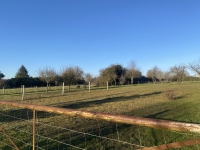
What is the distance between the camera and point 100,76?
4897 cm

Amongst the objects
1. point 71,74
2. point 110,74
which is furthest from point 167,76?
point 71,74

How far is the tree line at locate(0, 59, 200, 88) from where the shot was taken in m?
32.5

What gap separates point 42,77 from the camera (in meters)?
29.8

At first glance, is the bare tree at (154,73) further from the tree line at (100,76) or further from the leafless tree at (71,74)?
the leafless tree at (71,74)

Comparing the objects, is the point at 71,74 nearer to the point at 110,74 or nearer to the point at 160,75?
the point at 110,74

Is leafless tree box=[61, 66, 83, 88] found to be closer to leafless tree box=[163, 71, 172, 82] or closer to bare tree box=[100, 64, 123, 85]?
bare tree box=[100, 64, 123, 85]

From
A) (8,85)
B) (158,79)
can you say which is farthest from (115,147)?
(158,79)

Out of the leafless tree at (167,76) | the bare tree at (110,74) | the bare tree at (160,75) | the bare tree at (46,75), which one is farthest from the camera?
the bare tree at (160,75)

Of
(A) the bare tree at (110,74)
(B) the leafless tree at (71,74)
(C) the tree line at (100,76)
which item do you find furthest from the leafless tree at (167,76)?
(B) the leafless tree at (71,74)

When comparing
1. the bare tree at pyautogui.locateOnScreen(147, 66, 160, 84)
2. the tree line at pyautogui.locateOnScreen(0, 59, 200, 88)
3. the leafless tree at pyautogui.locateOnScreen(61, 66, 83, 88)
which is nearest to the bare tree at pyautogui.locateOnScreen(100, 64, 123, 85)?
the tree line at pyautogui.locateOnScreen(0, 59, 200, 88)

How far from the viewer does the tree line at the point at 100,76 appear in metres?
32.5

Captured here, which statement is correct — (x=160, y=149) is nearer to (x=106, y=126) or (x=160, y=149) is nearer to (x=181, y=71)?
(x=106, y=126)

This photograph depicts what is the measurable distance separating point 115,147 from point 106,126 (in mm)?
1788

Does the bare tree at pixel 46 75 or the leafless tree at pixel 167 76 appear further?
the leafless tree at pixel 167 76
